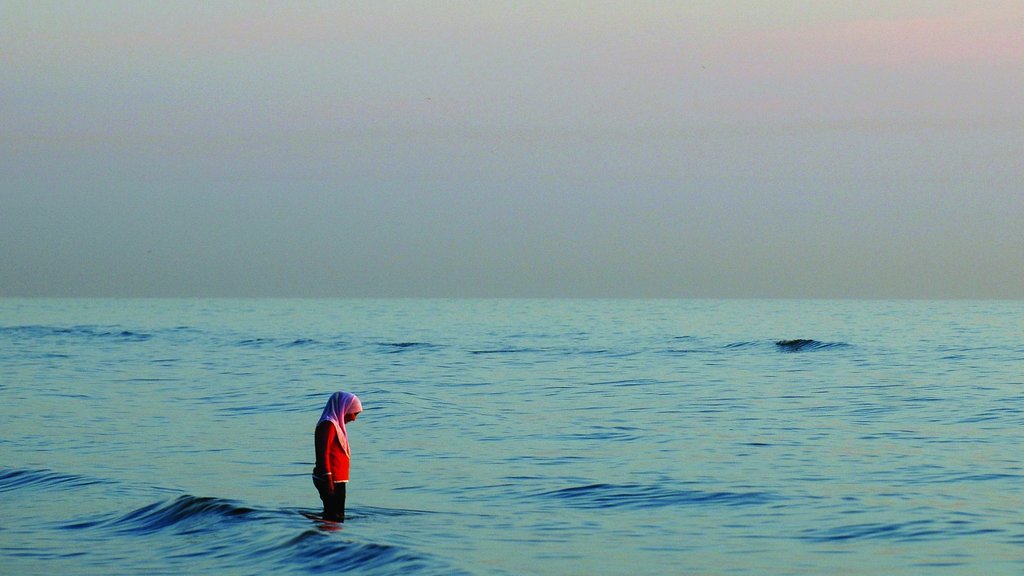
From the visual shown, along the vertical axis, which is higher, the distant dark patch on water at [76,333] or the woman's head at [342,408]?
the distant dark patch on water at [76,333]

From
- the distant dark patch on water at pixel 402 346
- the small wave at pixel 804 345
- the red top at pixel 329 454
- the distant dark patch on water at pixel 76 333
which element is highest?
the distant dark patch on water at pixel 76 333

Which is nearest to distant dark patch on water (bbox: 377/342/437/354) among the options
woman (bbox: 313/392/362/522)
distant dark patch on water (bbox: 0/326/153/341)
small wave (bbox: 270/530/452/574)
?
distant dark patch on water (bbox: 0/326/153/341)

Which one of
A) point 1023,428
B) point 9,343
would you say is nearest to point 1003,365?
point 1023,428

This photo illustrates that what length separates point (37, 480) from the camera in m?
16.6

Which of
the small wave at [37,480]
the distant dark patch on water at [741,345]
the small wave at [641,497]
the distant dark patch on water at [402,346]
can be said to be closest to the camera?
the small wave at [641,497]

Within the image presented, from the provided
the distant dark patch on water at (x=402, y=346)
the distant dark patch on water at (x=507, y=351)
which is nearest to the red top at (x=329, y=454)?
the distant dark patch on water at (x=507, y=351)

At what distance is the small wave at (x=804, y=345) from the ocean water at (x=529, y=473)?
1461cm

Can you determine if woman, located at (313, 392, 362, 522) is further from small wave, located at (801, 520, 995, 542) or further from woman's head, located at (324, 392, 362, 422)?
small wave, located at (801, 520, 995, 542)

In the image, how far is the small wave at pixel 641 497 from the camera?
14391 millimetres

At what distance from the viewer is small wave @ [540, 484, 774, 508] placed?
47.2 ft

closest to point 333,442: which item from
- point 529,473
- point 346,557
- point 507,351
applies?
point 346,557

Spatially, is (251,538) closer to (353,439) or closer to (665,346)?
(353,439)

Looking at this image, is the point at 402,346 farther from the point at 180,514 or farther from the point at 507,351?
the point at 180,514

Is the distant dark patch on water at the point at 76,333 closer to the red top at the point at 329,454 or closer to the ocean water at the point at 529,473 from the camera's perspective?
the ocean water at the point at 529,473
